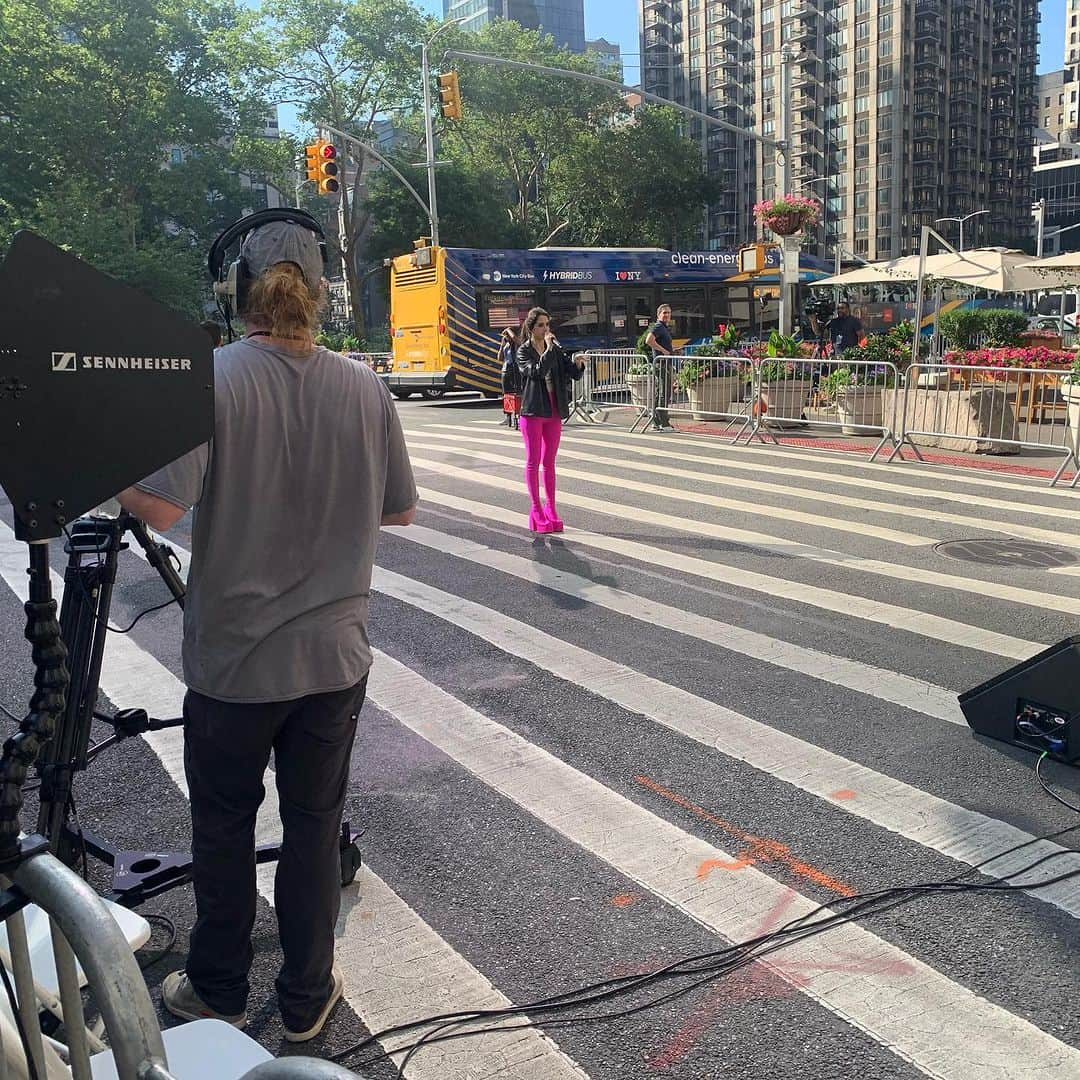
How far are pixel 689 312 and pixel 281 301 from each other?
2649 centimetres

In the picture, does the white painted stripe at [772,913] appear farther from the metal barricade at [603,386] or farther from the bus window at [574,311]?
the bus window at [574,311]

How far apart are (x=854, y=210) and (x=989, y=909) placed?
12329cm

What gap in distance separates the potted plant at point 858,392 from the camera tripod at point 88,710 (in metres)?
13.0

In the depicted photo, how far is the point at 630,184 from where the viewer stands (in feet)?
201

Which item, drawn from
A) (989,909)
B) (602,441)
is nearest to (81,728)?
(989,909)

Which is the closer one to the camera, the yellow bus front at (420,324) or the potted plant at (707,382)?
the potted plant at (707,382)

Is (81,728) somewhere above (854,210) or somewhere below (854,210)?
below

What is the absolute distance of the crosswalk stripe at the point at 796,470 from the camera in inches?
405

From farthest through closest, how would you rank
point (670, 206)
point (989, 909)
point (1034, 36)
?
point (1034, 36) → point (670, 206) → point (989, 909)

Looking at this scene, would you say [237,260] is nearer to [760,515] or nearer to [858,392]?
[760,515]

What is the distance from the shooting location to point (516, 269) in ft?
84.3

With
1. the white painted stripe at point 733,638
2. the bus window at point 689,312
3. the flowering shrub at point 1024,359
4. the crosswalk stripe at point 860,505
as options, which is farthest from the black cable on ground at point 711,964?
the bus window at point 689,312

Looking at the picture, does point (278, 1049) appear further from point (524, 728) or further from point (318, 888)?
point (524, 728)

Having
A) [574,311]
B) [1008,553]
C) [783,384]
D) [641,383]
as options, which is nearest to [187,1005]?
[1008,553]
